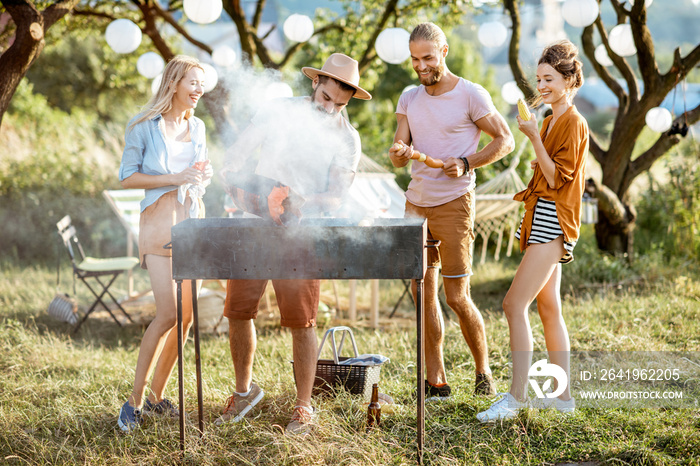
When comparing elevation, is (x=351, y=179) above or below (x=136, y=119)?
below

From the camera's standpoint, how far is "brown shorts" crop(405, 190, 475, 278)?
2932 mm

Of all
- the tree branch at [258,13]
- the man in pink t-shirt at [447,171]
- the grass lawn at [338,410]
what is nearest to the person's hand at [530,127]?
the man in pink t-shirt at [447,171]

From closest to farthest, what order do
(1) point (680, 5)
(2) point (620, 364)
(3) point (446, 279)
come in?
(3) point (446, 279) < (2) point (620, 364) < (1) point (680, 5)

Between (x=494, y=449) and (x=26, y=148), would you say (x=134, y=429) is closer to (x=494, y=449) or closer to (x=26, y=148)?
(x=494, y=449)

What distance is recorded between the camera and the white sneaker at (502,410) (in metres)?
2.70

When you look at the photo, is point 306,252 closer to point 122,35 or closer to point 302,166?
point 302,166

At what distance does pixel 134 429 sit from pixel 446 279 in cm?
152

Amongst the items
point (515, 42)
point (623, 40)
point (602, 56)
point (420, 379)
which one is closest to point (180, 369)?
point (420, 379)

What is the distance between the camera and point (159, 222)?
2809 millimetres

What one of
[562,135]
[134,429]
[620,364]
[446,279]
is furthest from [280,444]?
[620,364]

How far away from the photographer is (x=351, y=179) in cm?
276

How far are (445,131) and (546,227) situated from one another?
0.65 meters

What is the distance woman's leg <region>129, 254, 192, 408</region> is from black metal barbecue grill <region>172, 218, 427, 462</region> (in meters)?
0.35

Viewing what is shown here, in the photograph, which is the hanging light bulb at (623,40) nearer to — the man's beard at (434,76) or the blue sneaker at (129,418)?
the man's beard at (434,76)
